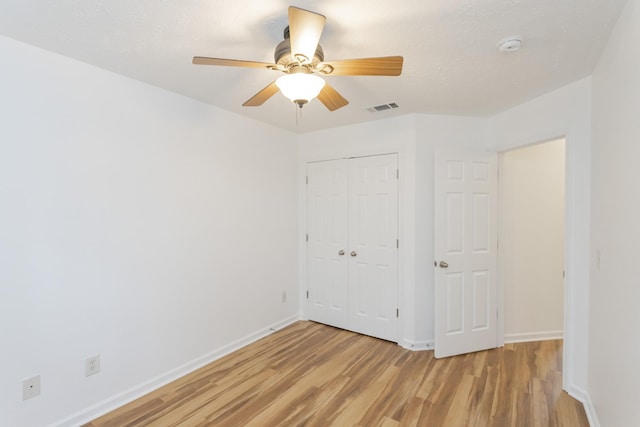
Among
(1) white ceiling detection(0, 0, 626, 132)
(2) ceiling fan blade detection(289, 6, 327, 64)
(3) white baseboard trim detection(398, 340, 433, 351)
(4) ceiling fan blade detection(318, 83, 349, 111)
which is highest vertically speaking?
(1) white ceiling detection(0, 0, 626, 132)

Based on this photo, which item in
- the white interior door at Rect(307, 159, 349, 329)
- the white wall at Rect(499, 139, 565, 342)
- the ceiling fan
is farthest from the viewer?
the white interior door at Rect(307, 159, 349, 329)

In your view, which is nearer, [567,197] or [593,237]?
[593,237]

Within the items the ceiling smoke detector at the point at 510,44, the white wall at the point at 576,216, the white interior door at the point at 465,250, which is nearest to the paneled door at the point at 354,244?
the white interior door at the point at 465,250

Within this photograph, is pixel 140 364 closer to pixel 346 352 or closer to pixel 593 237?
pixel 346 352

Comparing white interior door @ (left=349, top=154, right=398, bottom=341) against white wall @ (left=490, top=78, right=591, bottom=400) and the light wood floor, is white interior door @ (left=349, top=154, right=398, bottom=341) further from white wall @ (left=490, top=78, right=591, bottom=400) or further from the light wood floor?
white wall @ (left=490, top=78, right=591, bottom=400)

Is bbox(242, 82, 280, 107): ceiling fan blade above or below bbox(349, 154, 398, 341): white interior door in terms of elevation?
above

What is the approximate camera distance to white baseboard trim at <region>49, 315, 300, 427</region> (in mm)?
2019

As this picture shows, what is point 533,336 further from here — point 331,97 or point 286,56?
point 286,56

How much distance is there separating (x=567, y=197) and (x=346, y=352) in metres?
2.38

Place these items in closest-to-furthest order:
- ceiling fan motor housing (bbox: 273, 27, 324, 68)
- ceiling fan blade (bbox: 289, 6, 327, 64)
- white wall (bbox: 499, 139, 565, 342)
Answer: ceiling fan blade (bbox: 289, 6, 327, 64), ceiling fan motor housing (bbox: 273, 27, 324, 68), white wall (bbox: 499, 139, 565, 342)

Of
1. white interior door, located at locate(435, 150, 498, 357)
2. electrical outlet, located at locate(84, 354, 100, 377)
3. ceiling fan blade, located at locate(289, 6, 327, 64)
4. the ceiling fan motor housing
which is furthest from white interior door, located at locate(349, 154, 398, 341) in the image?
electrical outlet, located at locate(84, 354, 100, 377)

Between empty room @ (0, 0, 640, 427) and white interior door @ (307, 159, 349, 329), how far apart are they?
0.10 ft

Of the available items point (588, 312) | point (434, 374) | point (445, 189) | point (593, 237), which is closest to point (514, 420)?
point (434, 374)

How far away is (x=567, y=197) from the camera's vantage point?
240 cm
